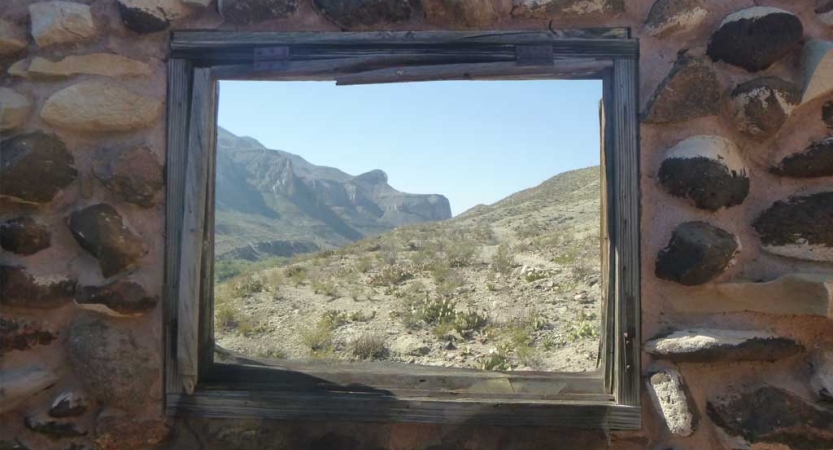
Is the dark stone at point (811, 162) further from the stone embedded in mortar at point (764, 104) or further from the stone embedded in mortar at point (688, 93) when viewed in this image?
the stone embedded in mortar at point (688, 93)

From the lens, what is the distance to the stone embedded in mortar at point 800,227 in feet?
5.46

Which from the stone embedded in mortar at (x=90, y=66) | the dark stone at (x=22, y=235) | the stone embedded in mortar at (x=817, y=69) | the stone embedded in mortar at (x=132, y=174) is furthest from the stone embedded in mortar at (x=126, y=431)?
the stone embedded in mortar at (x=817, y=69)

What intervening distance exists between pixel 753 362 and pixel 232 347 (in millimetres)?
4202

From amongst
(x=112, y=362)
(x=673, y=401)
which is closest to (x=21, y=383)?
(x=112, y=362)

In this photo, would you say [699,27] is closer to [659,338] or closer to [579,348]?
[659,338]

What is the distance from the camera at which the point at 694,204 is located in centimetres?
175

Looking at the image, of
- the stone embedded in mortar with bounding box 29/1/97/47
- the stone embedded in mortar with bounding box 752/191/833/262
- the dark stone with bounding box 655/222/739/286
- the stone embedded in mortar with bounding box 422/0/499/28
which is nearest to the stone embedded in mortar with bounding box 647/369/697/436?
the dark stone with bounding box 655/222/739/286

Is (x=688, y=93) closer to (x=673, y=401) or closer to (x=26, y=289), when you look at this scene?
(x=673, y=401)

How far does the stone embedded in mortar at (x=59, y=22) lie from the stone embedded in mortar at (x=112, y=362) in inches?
34.4

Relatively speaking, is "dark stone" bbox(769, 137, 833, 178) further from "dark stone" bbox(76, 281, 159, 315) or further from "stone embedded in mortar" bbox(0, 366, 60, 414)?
"stone embedded in mortar" bbox(0, 366, 60, 414)

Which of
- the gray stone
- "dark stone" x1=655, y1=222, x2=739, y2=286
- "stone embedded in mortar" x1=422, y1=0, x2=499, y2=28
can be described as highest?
"stone embedded in mortar" x1=422, y1=0, x2=499, y2=28

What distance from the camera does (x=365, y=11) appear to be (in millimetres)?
1855

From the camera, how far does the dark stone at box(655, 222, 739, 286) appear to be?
1.69 m

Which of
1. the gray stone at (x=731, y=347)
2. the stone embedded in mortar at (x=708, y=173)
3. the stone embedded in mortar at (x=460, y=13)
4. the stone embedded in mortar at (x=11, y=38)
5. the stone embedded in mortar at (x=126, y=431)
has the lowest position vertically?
the stone embedded in mortar at (x=126, y=431)
